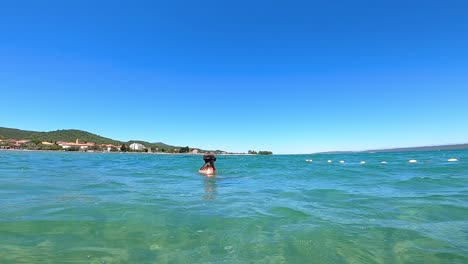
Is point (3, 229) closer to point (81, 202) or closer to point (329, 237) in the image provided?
point (81, 202)

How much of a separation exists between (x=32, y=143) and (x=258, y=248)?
184430 millimetres

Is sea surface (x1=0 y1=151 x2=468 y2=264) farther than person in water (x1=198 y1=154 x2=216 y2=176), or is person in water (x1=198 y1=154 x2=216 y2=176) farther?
person in water (x1=198 y1=154 x2=216 y2=176)

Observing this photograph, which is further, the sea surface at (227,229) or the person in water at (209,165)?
the person in water at (209,165)

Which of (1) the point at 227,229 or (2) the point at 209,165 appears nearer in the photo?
(1) the point at 227,229

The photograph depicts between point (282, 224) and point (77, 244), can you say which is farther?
point (282, 224)

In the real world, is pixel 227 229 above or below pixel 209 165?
below

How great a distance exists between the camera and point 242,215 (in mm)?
7980

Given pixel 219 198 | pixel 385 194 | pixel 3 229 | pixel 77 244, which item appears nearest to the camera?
pixel 77 244

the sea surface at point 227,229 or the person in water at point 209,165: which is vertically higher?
the person in water at point 209,165

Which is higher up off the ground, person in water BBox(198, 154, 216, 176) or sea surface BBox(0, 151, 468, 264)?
person in water BBox(198, 154, 216, 176)

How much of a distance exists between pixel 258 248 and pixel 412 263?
247cm

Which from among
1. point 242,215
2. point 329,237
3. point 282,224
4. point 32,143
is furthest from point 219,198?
point 32,143

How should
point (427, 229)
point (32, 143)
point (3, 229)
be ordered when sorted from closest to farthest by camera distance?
point (3, 229)
point (427, 229)
point (32, 143)

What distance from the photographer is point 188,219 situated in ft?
24.4
